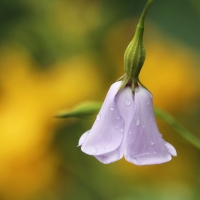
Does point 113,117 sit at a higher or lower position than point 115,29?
higher

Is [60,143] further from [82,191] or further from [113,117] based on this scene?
[113,117]

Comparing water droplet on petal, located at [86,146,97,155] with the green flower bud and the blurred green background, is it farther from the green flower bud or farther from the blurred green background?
the blurred green background

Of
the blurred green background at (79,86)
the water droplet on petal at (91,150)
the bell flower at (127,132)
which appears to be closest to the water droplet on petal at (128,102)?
the bell flower at (127,132)

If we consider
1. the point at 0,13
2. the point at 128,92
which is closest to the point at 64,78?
the point at 0,13

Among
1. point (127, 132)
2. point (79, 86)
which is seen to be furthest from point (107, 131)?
point (79, 86)

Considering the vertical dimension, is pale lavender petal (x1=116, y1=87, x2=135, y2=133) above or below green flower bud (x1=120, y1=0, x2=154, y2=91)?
below

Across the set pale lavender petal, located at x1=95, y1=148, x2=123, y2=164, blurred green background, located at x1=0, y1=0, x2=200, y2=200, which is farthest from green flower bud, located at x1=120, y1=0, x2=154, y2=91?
blurred green background, located at x1=0, y1=0, x2=200, y2=200
